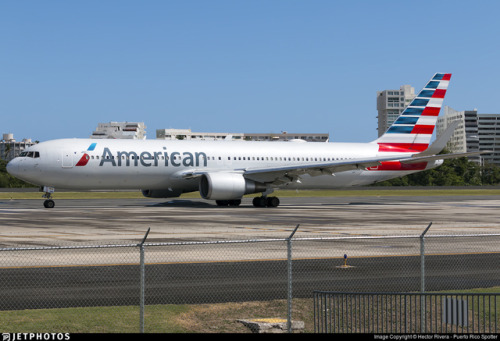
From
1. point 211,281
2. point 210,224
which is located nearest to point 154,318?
point 211,281

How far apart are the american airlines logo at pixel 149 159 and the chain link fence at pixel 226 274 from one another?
70.0 ft

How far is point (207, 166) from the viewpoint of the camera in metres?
46.2

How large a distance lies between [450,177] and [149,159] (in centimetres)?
9791

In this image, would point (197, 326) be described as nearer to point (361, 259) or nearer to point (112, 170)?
point (361, 259)

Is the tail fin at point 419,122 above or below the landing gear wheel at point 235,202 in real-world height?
above

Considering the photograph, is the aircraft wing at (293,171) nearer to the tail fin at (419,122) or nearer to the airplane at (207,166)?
the airplane at (207,166)

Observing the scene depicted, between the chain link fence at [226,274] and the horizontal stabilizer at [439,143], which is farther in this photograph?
the horizontal stabilizer at [439,143]

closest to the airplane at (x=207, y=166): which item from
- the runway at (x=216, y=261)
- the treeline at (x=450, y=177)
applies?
the runway at (x=216, y=261)

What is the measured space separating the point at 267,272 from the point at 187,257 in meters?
3.49

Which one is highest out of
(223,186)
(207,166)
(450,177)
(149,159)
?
(149,159)

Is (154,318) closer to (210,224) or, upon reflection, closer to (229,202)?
(210,224)

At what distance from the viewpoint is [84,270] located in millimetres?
17344

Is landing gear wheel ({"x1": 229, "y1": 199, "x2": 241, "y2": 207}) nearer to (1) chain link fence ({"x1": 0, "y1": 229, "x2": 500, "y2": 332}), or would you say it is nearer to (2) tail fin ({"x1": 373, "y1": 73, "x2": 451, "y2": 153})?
(2) tail fin ({"x1": 373, "y1": 73, "x2": 451, "y2": 153})

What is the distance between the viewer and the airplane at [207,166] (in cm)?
4253
